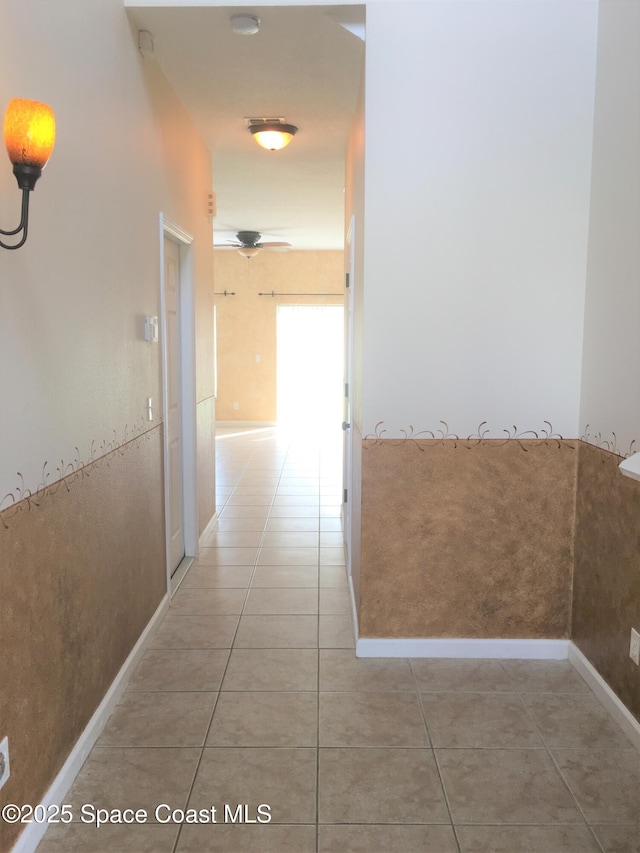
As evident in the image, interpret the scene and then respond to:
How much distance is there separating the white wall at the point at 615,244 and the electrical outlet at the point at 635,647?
64 centimetres

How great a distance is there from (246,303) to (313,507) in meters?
5.44

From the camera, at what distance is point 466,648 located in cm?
305

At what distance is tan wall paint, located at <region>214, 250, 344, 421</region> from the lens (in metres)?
10.5

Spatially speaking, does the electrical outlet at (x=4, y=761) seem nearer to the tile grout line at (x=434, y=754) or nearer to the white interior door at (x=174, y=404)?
the tile grout line at (x=434, y=754)

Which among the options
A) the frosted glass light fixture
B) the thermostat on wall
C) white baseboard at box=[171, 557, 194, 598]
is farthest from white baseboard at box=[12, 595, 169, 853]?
the frosted glass light fixture

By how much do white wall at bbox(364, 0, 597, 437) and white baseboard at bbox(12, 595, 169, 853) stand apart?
1.44 metres

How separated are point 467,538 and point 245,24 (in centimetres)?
236

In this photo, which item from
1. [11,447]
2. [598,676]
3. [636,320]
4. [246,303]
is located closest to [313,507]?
[598,676]

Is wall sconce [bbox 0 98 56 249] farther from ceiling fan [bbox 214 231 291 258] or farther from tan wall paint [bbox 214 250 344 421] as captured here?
tan wall paint [bbox 214 250 344 421]

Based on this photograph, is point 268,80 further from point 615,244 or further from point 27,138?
point 27,138

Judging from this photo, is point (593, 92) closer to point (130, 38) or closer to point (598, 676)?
point (130, 38)

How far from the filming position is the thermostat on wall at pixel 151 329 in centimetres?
314

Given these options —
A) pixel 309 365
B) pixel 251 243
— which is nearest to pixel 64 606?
pixel 251 243

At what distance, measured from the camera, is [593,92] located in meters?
2.75
